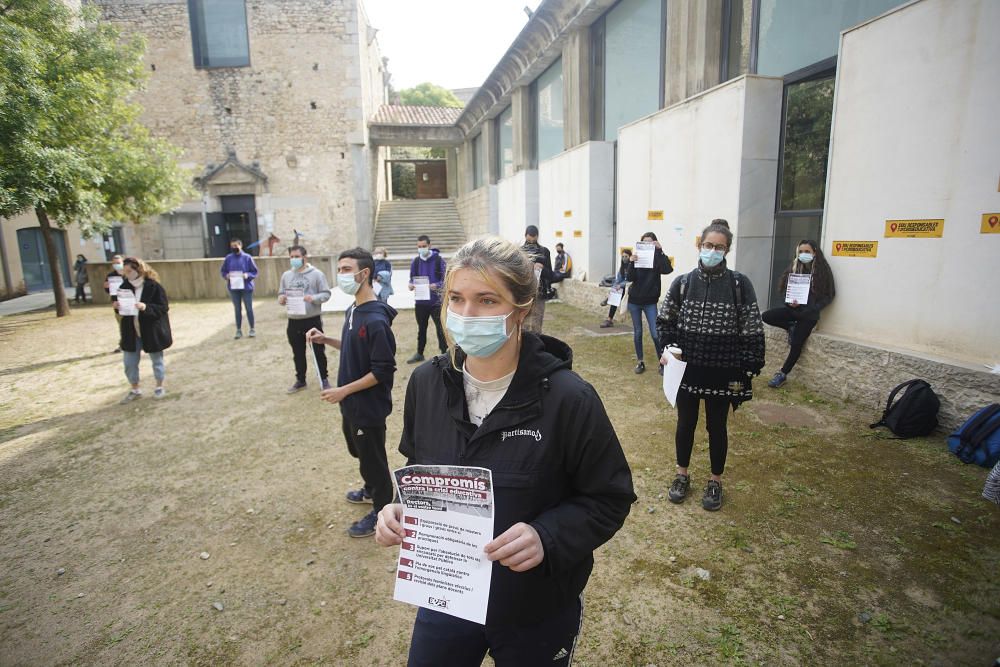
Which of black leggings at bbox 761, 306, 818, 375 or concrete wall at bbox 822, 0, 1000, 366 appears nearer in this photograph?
concrete wall at bbox 822, 0, 1000, 366

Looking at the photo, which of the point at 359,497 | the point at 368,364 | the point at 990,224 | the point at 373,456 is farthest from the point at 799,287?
the point at 359,497

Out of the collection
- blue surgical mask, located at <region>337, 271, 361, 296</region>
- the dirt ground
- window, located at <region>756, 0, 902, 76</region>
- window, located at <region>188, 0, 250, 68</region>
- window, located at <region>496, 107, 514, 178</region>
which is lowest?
the dirt ground

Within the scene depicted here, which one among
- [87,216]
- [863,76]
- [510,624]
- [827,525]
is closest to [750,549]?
[827,525]

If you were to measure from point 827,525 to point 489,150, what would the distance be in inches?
823

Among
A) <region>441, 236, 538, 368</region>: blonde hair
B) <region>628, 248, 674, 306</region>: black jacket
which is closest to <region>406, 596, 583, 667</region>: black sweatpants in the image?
<region>441, 236, 538, 368</region>: blonde hair

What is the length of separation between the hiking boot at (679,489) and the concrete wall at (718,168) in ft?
14.6

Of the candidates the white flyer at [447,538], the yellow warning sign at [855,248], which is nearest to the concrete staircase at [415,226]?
the yellow warning sign at [855,248]

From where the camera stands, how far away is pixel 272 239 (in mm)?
20516

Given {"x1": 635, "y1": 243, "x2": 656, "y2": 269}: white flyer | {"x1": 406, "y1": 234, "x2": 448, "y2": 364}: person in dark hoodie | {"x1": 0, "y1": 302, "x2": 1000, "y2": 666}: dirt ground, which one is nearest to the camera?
{"x1": 0, "y1": 302, "x2": 1000, "y2": 666}: dirt ground

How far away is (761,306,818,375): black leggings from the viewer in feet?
20.9

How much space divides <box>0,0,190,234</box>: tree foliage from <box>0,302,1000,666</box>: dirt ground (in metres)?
7.29

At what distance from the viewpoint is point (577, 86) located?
12844 millimetres

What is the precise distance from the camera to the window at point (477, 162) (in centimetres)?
2508

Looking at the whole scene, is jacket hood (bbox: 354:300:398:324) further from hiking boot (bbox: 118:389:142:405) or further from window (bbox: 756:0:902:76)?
window (bbox: 756:0:902:76)
